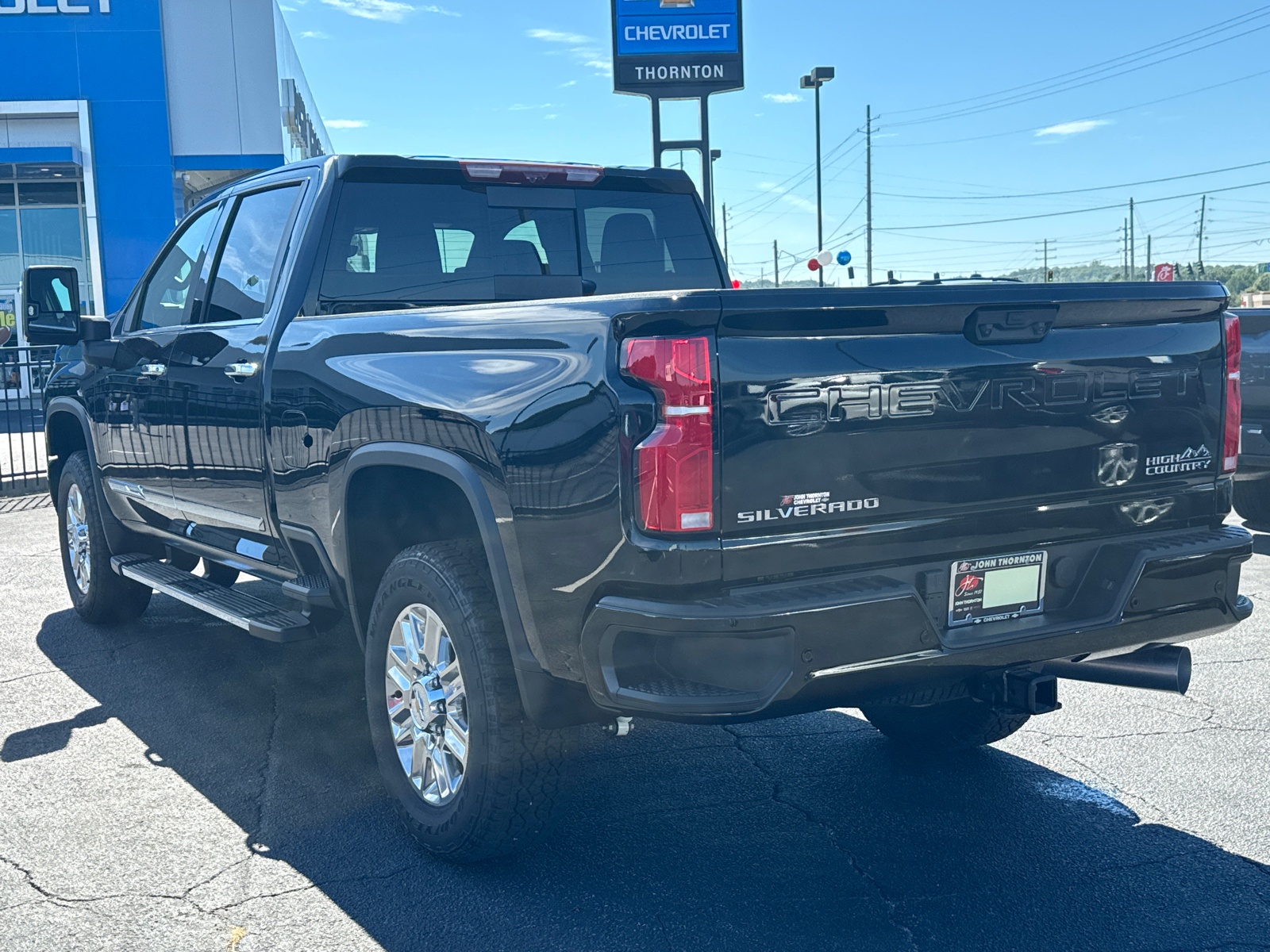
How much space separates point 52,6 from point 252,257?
25.3 m

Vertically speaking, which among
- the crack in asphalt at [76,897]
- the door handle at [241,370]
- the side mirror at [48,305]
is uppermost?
the side mirror at [48,305]

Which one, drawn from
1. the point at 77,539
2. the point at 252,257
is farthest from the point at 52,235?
the point at 252,257

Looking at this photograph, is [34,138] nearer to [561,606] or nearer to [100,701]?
[100,701]

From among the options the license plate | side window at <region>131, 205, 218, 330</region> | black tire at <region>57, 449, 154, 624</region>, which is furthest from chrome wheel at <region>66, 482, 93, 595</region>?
the license plate

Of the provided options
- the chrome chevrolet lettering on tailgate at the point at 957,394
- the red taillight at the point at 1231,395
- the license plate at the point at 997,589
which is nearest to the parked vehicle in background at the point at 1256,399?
the red taillight at the point at 1231,395

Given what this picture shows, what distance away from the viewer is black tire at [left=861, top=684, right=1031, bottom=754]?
13.7 ft

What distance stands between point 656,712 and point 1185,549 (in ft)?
5.33

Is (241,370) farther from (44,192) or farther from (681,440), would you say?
(44,192)

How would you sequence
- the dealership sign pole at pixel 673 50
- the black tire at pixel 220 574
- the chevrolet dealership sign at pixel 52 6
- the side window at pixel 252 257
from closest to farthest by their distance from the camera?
the side window at pixel 252 257, the black tire at pixel 220 574, the dealership sign pole at pixel 673 50, the chevrolet dealership sign at pixel 52 6

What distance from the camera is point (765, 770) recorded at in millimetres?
4254

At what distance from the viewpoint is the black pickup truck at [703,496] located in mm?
2756

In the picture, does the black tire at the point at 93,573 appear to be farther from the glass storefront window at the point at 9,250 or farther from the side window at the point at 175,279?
the glass storefront window at the point at 9,250

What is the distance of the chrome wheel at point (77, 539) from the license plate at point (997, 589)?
5016 mm

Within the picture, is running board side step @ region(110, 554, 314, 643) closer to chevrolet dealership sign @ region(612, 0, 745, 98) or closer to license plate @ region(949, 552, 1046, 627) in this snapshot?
license plate @ region(949, 552, 1046, 627)
